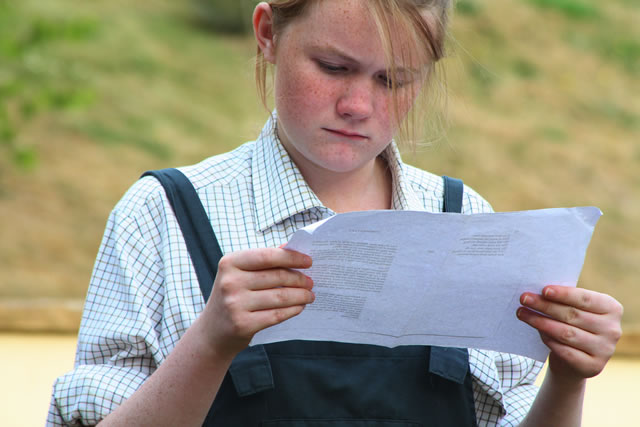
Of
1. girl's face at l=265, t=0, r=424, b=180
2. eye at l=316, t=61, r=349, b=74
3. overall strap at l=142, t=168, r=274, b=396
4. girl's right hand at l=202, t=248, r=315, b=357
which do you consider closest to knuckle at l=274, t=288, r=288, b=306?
girl's right hand at l=202, t=248, r=315, b=357

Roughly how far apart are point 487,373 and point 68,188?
5241mm

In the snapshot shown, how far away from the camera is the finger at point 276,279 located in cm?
113

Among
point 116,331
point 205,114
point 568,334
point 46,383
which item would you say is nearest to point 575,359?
point 568,334

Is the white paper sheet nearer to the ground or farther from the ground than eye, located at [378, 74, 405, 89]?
A: nearer to the ground

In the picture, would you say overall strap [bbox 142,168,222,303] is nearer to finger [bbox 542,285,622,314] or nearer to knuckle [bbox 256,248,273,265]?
knuckle [bbox 256,248,273,265]

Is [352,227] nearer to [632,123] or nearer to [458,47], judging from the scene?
[458,47]

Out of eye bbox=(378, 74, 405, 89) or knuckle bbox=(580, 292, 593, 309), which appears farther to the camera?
eye bbox=(378, 74, 405, 89)

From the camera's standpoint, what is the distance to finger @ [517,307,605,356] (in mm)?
1258

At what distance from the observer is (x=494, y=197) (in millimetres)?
6488

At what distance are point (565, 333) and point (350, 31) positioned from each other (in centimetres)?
60

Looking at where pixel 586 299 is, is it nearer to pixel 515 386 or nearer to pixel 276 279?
pixel 515 386

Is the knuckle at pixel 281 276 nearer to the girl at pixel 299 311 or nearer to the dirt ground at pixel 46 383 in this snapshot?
the girl at pixel 299 311

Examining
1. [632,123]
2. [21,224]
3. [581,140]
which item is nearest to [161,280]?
[21,224]

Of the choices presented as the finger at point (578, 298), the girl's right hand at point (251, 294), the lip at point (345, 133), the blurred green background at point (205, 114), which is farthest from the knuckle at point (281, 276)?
the blurred green background at point (205, 114)
